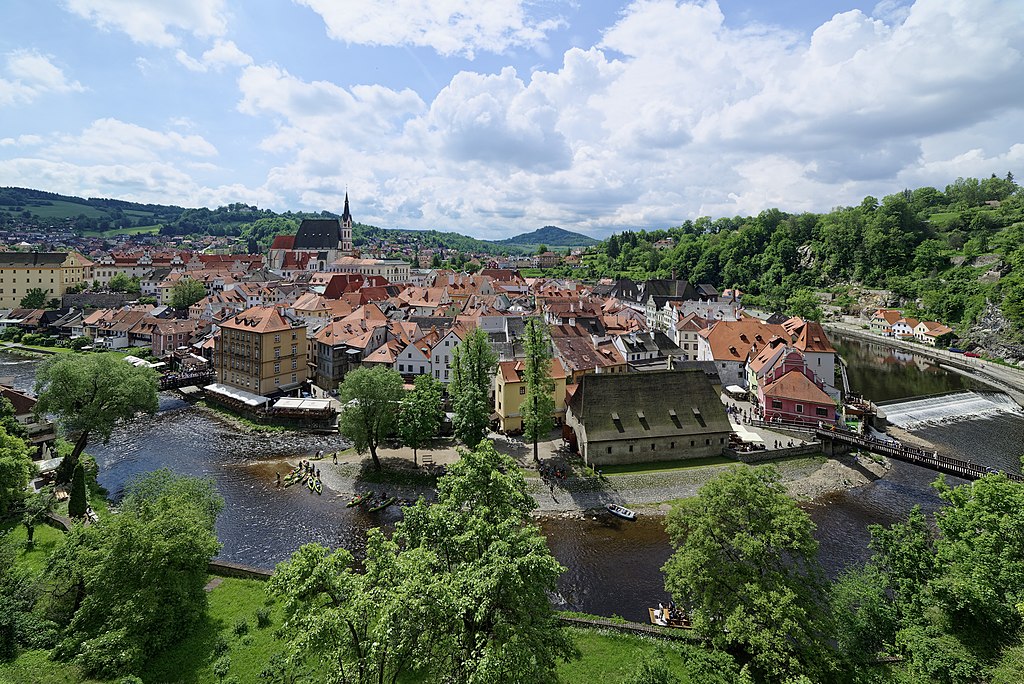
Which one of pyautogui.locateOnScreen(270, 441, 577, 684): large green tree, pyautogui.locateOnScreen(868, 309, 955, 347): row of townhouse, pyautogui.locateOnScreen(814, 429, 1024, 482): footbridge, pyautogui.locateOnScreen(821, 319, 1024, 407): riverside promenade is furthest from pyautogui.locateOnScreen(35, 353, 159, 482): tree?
pyautogui.locateOnScreen(868, 309, 955, 347): row of townhouse

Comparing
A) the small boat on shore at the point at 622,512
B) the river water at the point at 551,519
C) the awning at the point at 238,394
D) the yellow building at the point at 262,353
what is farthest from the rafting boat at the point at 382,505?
the yellow building at the point at 262,353

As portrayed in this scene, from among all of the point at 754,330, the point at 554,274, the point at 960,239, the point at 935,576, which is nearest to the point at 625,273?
the point at 554,274

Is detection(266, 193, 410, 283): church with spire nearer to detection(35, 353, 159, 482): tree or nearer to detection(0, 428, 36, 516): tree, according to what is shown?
detection(35, 353, 159, 482): tree

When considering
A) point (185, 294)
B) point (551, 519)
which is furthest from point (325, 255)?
point (551, 519)

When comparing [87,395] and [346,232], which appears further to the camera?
[346,232]

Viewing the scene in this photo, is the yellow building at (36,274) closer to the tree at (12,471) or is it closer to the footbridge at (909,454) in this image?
the tree at (12,471)

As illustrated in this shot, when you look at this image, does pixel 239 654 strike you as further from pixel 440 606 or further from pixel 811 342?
pixel 811 342

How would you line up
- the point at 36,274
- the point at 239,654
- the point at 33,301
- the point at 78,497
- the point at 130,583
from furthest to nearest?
the point at 36,274 → the point at 33,301 → the point at 78,497 → the point at 239,654 → the point at 130,583
